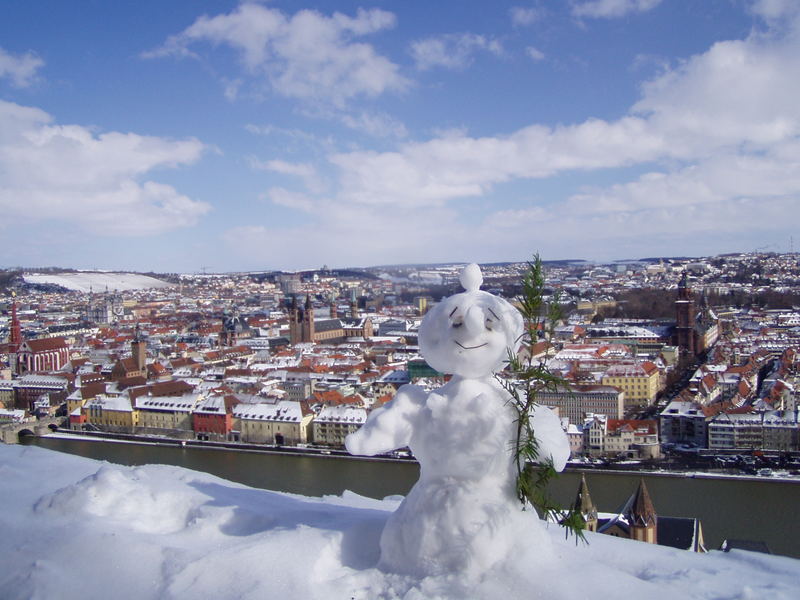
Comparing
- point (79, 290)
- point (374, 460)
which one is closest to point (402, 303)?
point (374, 460)

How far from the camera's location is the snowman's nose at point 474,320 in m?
1.32

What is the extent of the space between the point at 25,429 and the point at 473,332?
9.65 meters

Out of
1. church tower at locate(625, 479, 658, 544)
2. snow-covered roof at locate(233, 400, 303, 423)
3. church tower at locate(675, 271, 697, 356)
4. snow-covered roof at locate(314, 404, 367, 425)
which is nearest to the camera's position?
church tower at locate(625, 479, 658, 544)

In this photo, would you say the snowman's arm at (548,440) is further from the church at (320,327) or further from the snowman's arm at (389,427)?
the church at (320,327)

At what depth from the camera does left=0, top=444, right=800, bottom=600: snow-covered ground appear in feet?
3.85

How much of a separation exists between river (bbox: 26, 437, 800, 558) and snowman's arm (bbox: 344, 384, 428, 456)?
3807 mm

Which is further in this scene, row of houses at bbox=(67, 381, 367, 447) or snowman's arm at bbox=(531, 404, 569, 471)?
row of houses at bbox=(67, 381, 367, 447)

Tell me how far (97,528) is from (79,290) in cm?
4132

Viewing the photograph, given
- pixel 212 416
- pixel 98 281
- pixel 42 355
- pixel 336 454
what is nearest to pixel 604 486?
pixel 336 454

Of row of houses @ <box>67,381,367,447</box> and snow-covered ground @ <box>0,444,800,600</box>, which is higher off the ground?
snow-covered ground @ <box>0,444,800,600</box>

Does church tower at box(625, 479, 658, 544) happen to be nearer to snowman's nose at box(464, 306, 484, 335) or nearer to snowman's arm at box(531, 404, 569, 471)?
snowman's arm at box(531, 404, 569, 471)

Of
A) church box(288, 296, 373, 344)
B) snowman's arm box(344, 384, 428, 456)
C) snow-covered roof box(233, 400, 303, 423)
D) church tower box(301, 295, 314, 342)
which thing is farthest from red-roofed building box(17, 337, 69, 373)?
snowman's arm box(344, 384, 428, 456)

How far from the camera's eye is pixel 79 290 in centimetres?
3894

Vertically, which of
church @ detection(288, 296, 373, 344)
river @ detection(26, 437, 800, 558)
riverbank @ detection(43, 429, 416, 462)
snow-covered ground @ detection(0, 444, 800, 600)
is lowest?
riverbank @ detection(43, 429, 416, 462)
